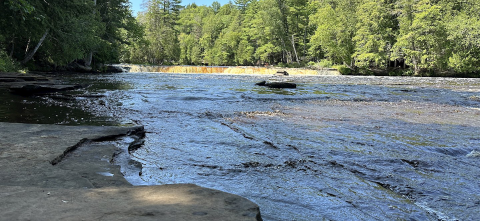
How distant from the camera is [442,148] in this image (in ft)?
15.7

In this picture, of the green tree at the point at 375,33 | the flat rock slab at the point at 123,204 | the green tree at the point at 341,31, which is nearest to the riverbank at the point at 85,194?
the flat rock slab at the point at 123,204

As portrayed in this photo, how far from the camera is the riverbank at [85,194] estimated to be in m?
1.71

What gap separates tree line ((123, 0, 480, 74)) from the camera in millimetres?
34844

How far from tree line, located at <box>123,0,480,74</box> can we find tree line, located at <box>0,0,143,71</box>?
5.11 metres

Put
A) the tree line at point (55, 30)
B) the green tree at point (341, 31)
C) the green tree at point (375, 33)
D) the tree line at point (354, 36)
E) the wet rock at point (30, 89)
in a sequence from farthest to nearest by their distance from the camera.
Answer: the green tree at point (341, 31) → the green tree at point (375, 33) → the tree line at point (354, 36) → the tree line at point (55, 30) → the wet rock at point (30, 89)

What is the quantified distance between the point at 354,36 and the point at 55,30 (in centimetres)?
3867

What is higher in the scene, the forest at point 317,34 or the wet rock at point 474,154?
the forest at point 317,34

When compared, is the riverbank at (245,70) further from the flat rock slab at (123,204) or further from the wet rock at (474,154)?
the flat rock slab at (123,204)

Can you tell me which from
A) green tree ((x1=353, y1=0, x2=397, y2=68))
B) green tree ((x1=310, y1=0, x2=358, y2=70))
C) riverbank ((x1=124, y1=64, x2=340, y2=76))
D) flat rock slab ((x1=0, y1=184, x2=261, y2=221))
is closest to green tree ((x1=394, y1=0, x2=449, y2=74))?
green tree ((x1=353, y1=0, x2=397, y2=68))

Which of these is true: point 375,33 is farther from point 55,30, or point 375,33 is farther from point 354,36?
point 55,30

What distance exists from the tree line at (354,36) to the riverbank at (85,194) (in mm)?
37859

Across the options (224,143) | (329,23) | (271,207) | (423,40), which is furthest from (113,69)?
(271,207)

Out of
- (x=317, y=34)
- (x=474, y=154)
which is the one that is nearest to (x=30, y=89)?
(x=474, y=154)

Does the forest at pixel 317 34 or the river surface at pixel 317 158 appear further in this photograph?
the forest at pixel 317 34
